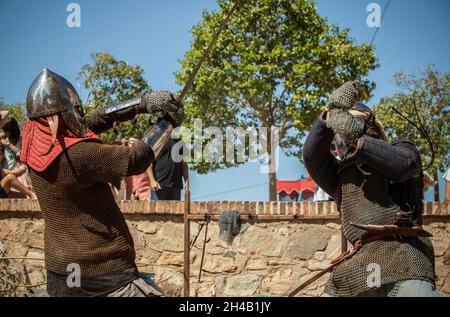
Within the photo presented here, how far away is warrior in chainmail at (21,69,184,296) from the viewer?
10.5 feet

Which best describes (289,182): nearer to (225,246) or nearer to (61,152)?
(225,246)

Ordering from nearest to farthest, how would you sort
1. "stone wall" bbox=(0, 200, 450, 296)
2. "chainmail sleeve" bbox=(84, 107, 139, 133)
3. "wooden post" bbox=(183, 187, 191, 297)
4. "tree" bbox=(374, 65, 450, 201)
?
"chainmail sleeve" bbox=(84, 107, 139, 133), "stone wall" bbox=(0, 200, 450, 296), "wooden post" bbox=(183, 187, 191, 297), "tree" bbox=(374, 65, 450, 201)

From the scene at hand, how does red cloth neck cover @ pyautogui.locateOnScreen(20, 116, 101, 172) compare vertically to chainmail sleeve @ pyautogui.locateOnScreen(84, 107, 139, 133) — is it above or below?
below

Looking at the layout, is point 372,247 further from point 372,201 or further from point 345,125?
point 345,125

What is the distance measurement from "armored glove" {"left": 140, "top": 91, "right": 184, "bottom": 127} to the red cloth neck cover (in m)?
0.36

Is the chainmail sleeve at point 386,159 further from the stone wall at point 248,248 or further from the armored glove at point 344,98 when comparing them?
the stone wall at point 248,248

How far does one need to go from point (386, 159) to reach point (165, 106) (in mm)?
1180

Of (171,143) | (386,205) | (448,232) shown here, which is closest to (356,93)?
(386,205)

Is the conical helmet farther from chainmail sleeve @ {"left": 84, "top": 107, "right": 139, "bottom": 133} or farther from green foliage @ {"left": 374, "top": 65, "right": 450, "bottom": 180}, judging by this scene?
green foliage @ {"left": 374, "top": 65, "right": 450, "bottom": 180}

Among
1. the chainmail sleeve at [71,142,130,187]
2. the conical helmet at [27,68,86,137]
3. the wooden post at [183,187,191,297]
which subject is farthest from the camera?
the wooden post at [183,187,191,297]

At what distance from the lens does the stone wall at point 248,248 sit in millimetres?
6047

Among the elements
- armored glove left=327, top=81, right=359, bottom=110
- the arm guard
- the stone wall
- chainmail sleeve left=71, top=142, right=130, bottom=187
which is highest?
armored glove left=327, top=81, right=359, bottom=110

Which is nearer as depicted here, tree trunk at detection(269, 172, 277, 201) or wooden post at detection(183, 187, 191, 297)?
wooden post at detection(183, 187, 191, 297)

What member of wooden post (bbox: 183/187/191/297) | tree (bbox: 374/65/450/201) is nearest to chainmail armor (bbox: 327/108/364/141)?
wooden post (bbox: 183/187/191/297)
